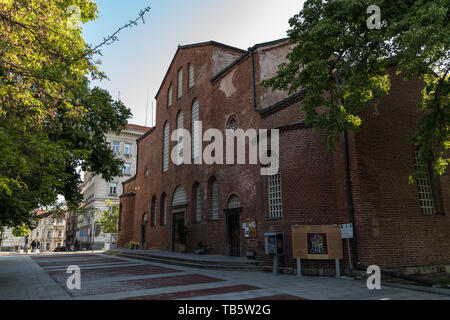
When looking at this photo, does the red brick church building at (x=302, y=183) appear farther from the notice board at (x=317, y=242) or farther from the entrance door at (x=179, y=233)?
the notice board at (x=317, y=242)

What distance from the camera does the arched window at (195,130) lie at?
23316 mm

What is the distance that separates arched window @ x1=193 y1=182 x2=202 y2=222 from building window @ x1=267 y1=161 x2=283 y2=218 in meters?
8.52

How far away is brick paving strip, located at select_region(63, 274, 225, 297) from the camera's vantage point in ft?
29.9

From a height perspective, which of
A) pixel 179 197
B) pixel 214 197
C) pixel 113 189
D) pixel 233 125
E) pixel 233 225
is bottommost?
pixel 233 225

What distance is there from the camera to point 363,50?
9703 millimetres

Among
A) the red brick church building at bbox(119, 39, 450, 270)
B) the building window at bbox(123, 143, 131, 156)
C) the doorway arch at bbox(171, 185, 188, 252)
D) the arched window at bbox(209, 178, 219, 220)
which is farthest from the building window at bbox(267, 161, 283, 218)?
the building window at bbox(123, 143, 131, 156)

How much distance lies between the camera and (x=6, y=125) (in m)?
7.34

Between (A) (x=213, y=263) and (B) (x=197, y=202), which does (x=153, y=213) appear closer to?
(B) (x=197, y=202)

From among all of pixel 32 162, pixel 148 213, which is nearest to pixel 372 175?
pixel 32 162

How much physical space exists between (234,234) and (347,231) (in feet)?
27.0

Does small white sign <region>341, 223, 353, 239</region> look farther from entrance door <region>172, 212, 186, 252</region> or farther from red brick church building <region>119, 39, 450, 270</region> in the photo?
entrance door <region>172, 212, 186, 252</region>

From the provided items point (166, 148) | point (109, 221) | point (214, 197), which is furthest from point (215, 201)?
point (109, 221)

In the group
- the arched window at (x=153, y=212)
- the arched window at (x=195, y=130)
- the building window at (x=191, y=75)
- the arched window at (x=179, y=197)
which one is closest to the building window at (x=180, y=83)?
the building window at (x=191, y=75)

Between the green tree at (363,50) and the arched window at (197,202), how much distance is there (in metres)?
12.9
